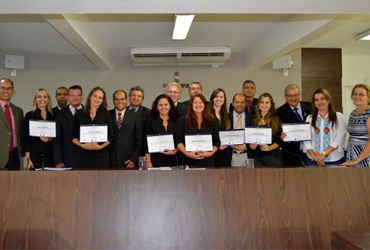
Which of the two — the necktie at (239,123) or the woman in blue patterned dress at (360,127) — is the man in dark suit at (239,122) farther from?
the woman in blue patterned dress at (360,127)

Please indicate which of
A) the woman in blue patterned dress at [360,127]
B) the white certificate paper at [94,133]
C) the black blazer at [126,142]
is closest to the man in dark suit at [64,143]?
the black blazer at [126,142]

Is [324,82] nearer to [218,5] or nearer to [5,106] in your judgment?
[218,5]

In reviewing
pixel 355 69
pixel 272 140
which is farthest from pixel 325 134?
pixel 355 69

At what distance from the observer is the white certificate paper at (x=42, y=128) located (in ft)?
11.0

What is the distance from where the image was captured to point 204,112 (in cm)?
325

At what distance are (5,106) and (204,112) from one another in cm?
218

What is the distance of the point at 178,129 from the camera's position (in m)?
3.20

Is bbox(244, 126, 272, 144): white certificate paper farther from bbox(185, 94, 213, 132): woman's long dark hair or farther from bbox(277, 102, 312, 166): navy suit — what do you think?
bbox(277, 102, 312, 166): navy suit

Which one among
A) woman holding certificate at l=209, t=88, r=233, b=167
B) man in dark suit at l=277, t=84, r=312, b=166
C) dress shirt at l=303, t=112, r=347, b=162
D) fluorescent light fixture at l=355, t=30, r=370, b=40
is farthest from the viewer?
fluorescent light fixture at l=355, t=30, r=370, b=40

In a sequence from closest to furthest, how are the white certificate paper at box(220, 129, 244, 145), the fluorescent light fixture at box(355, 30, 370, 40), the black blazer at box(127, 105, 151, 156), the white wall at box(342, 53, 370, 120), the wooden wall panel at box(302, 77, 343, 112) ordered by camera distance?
1. the white certificate paper at box(220, 129, 244, 145)
2. the black blazer at box(127, 105, 151, 156)
3. the fluorescent light fixture at box(355, 30, 370, 40)
4. the wooden wall panel at box(302, 77, 343, 112)
5. the white wall at box(342, 53, 370, 120)

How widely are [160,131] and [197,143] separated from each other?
0.61m

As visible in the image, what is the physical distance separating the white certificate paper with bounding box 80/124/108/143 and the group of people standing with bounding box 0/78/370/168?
2.8 inches

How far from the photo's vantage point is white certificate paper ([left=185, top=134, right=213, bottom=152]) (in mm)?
2889

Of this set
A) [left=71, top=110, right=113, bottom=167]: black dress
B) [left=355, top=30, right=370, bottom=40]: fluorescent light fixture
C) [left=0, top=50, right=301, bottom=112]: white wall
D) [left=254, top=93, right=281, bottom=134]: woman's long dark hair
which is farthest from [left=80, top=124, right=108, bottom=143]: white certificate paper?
[left=355, top=30, right=370, bottom=40]: fluorescent light fixture
